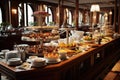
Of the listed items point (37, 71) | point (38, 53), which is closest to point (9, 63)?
point (37, 71)

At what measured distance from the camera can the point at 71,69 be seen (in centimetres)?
295

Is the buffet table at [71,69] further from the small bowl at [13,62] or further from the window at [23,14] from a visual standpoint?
the window at [23,14]

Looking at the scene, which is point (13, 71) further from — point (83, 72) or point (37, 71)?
point (83, 72)

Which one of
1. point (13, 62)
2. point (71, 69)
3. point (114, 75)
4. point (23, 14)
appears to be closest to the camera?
point (13, 62)

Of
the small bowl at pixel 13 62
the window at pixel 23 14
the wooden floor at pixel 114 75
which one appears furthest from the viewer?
the window at pixel 23 14

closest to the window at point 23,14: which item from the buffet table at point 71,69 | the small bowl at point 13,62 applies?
the buffet table at point 71,69

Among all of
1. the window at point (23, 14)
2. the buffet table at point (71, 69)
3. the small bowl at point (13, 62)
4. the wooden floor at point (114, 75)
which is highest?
the window at point (23, 14)

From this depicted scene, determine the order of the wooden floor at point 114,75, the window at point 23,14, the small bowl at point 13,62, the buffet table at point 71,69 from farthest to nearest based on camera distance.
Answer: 1. the window at point 23,14
2. the wooden floor at point 114,75
3. the small bowl at point 13,62
4. the buffet table at point 71,69

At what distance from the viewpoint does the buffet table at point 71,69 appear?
6.99 feet

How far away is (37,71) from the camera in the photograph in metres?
2.14

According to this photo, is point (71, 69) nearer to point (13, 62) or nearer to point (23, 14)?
point (13, 62)

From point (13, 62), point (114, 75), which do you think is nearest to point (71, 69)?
point (13, 62)

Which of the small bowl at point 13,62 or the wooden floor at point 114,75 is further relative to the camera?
the wooden floor at point 114,75

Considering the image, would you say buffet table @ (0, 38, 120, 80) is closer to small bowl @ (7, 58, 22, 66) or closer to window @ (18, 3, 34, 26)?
small bowl @ (7, 58, 22, 66)
